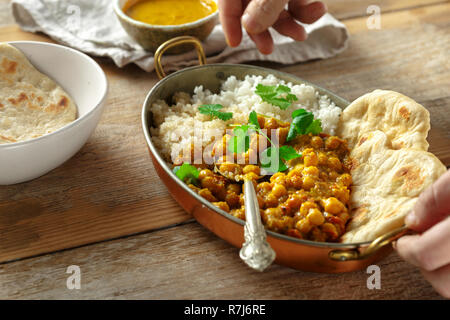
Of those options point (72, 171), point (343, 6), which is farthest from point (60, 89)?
point (343, 6)

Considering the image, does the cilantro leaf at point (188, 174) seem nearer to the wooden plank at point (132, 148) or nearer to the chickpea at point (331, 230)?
the wooden plank at point (132, 148)

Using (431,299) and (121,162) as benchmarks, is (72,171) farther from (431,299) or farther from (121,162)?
(431,299)

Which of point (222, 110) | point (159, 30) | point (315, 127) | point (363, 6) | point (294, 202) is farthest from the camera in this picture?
point (363, 6)

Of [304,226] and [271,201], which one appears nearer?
[304,226]

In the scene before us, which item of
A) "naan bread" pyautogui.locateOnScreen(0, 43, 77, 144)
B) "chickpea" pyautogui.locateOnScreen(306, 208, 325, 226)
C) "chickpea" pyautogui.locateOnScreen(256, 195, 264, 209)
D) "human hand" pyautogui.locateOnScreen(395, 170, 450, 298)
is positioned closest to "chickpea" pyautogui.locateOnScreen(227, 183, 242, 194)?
"chickpea" pyautogui.locateOnScreen(256, 195, 264, 209)

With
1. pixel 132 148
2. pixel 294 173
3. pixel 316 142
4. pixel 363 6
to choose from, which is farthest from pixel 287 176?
pixel 363 6

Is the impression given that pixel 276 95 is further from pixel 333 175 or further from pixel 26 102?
pixel 26 102

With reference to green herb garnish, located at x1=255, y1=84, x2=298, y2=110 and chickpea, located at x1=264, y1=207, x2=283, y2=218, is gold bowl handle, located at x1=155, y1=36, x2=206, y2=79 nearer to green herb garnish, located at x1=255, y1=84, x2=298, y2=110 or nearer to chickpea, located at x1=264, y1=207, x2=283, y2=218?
green herb garnish, located at x1=255, y1=84, x2=298, y2=110
